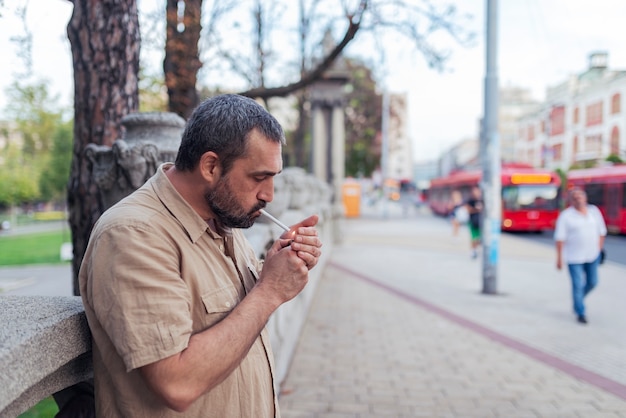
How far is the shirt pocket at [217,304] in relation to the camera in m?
1.51

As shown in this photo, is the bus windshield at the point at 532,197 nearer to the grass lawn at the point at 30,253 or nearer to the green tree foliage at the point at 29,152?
the grass lawn at the point at 30,253

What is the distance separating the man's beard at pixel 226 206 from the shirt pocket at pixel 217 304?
0.20 meters

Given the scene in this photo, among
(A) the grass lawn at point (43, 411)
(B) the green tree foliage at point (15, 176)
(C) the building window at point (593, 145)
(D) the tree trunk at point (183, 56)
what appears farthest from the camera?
(C) the building window at point (593, 145)

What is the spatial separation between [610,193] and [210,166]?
24937mm

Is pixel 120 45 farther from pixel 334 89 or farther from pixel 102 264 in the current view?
pixel 334 89

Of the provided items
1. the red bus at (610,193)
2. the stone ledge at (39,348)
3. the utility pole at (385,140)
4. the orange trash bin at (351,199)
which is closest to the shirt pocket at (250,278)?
the stone ledge at (39,348)

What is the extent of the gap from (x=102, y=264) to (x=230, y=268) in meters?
0.42

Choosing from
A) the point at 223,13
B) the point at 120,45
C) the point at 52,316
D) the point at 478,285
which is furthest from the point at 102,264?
the point at 478,285

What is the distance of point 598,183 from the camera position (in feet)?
78.2

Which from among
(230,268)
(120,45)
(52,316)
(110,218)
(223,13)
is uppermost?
(223,13)

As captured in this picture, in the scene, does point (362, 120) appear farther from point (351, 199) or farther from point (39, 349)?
point (39, 349)

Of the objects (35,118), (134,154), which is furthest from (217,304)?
(35,118)

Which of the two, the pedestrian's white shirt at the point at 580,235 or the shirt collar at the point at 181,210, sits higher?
the shirt collar at the point at 181,210

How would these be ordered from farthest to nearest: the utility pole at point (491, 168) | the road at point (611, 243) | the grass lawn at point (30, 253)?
the grass lawn at point (30, 253)
the road at point (611, 243)
the utility pole at point (491, 168)
